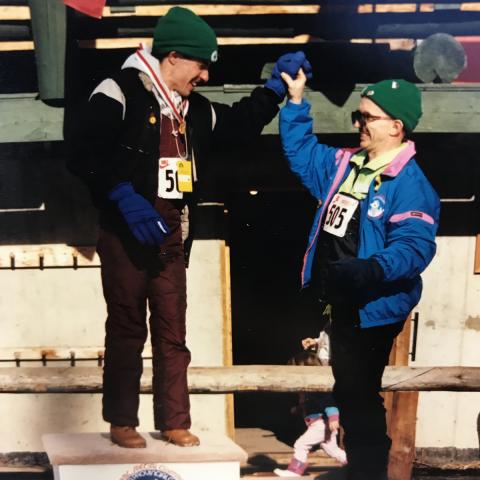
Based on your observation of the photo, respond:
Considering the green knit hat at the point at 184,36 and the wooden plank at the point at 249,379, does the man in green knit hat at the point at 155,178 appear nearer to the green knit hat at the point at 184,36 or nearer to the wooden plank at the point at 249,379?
the green knit hat at the point at 184,36

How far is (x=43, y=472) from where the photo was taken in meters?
4.94

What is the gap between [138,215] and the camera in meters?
2.50

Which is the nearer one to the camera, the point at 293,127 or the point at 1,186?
the point at 293,127

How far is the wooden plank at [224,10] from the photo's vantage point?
3756 millimetres

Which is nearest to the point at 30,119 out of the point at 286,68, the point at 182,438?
the point at 286,68

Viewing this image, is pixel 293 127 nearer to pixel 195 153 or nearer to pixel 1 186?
pixel 195 153

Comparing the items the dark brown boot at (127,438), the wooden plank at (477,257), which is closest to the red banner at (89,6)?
the dark brown boot at (127,438)

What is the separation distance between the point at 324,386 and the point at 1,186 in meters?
3.08

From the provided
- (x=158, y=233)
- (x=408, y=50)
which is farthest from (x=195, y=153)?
(x=408, y=50)

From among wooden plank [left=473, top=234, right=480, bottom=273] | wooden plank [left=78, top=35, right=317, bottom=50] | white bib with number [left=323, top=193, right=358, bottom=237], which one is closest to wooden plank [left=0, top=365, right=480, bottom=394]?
white bib with number [left=323, top=193, right=358, bottom=237]

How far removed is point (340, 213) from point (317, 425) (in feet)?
10.2

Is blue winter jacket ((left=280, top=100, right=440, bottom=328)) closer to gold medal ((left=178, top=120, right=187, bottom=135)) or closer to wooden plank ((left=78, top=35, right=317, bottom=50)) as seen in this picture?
gold medal ((left=178, top=120, right=187, bottom=135))

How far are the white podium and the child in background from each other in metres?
2.30

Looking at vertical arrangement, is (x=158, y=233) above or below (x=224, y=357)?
above
